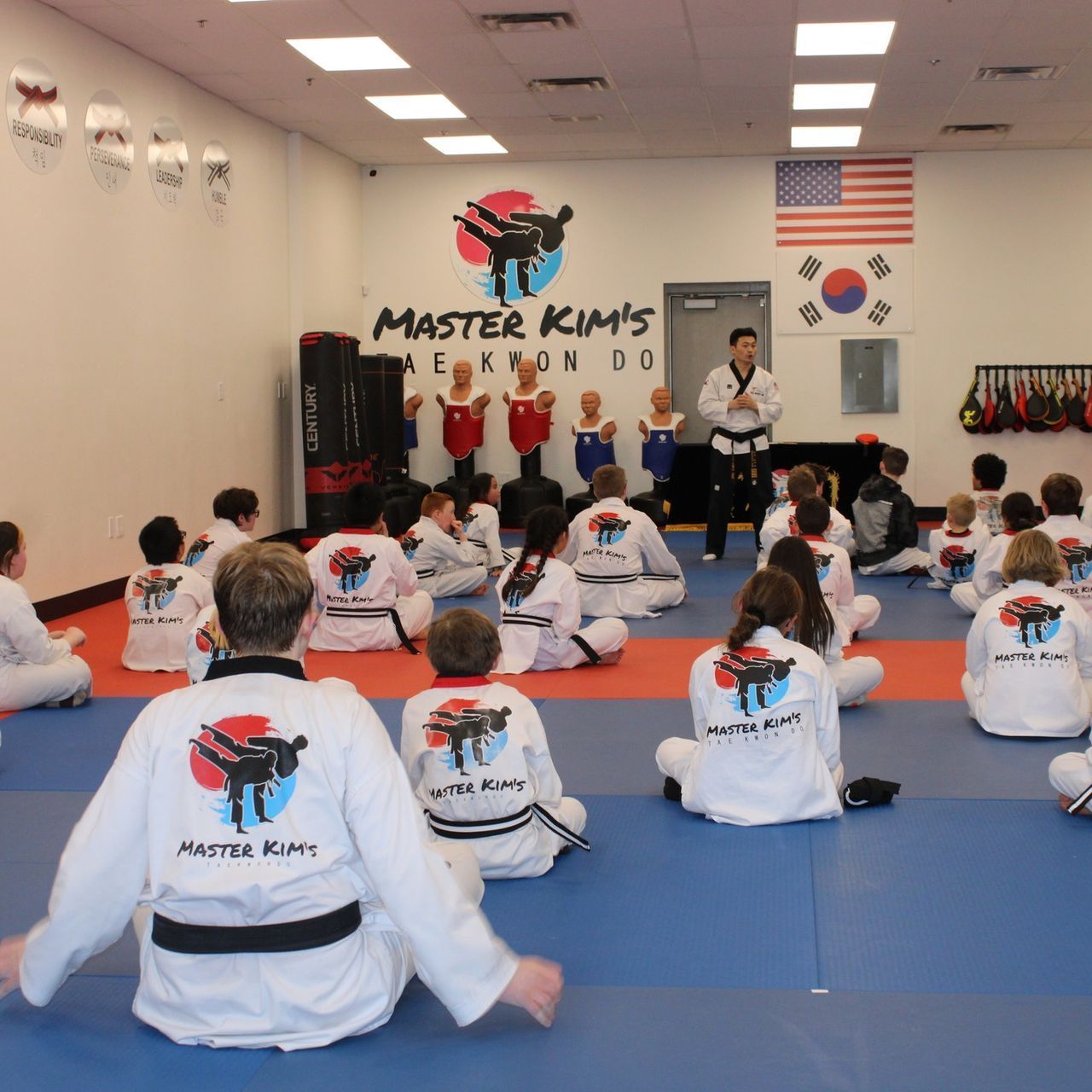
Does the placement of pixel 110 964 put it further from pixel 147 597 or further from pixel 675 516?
pixel 675 516

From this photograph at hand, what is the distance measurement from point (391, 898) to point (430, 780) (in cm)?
125

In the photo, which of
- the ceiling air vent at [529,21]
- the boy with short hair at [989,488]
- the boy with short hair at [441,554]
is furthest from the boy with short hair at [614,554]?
the ceiling air vent at [529,21]

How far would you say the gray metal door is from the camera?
13.1 metres

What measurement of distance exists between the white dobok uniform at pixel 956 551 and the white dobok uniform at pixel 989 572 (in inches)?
30.2

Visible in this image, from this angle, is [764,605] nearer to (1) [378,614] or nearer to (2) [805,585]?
(2) [805,585]

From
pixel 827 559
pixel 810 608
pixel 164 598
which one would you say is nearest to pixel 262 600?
pixel 810 608

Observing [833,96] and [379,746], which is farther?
[833,96]

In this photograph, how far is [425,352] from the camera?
43.8 ft

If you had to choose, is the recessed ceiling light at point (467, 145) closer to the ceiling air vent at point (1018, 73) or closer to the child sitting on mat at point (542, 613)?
the ceiling air vent at point (1018, 73)

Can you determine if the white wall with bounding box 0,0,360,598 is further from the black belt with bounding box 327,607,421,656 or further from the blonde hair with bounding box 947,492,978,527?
the blonde hair with bounding box 947,492,978,527

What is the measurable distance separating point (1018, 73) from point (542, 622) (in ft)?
19.8

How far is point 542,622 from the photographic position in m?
6.30

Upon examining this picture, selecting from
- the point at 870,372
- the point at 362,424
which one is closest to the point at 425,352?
the point at 362,424

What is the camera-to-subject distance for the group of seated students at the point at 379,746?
2.37 m
